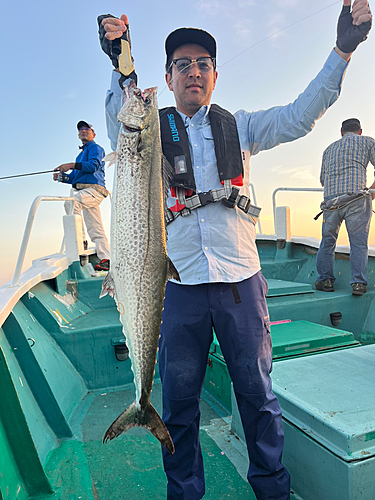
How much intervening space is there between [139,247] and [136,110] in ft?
2.41

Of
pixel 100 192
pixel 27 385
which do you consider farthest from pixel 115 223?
pixel 100 192

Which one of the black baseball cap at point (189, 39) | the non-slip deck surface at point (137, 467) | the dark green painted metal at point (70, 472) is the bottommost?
the non-slip deck surface at point (137, 467)

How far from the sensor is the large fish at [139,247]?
1799 mm

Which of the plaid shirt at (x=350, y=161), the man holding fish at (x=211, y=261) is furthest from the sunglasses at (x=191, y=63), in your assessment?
the plaid shirt at (x=350, y=161)

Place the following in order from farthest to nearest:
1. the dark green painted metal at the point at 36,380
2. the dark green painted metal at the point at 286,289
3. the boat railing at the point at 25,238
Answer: the dark green painted metal at the point at 286,289 < the boat railing at the point at 25,238 < the dark green painted metal at the point at 36,380

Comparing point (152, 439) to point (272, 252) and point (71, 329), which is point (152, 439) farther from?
point (272, 252)

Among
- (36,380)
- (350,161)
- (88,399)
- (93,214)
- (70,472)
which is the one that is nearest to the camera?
(70,472)

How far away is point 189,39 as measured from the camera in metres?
2.20

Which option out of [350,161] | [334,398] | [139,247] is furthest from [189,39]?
[350,161]

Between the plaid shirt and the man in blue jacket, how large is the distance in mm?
4410

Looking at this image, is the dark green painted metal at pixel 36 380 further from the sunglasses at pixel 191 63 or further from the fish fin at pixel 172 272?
the sunglasses at pixel 191 63

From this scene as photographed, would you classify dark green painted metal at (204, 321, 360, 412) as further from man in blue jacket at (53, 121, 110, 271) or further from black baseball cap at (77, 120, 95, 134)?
black baseball cap at (77, 120, 95, 134)

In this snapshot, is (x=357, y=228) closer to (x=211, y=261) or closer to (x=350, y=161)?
(x=350, y=161)

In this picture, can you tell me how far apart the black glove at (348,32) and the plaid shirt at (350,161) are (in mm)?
3771
